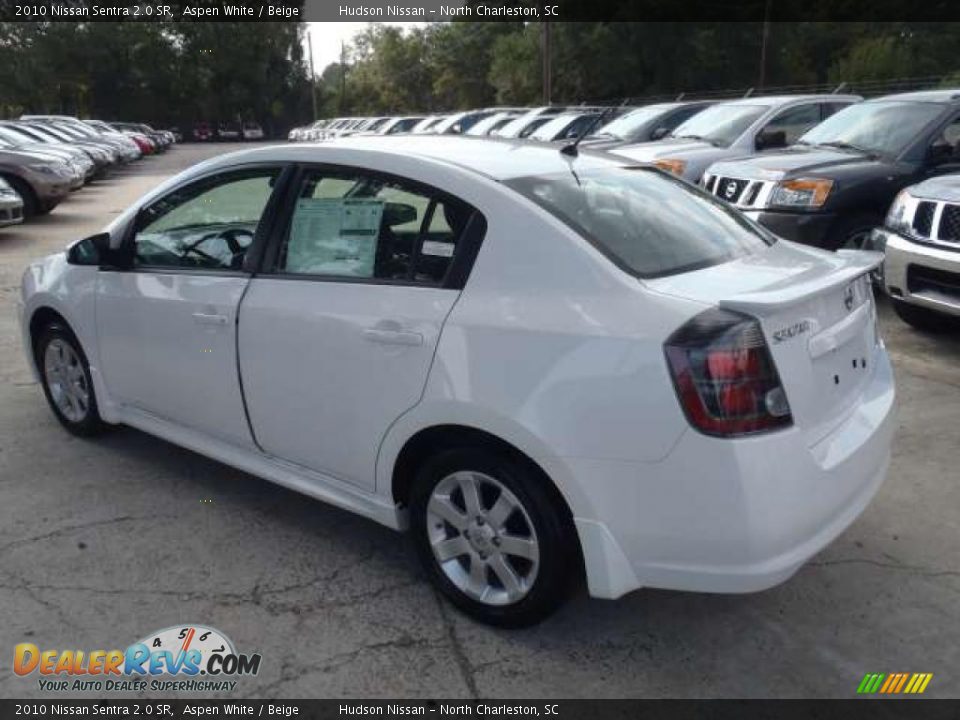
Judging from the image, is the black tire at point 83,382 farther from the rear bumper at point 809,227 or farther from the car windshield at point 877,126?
the car windshield at point 877,126

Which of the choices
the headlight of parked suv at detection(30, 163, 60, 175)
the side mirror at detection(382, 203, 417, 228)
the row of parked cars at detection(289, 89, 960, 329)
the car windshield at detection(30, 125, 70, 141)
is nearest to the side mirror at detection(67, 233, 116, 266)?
the row of parked cars at detection(289, 89, 960, 329)

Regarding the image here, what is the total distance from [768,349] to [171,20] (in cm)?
7520

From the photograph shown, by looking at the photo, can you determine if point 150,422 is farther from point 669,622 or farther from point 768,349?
point 768,349

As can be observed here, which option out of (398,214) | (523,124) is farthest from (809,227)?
(523,124)

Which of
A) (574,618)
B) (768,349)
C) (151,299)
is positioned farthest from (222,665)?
(768,349)

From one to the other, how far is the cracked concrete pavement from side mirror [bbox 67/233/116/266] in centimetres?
101

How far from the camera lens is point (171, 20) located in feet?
223

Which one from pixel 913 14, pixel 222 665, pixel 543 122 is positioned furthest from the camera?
pixel 913 14

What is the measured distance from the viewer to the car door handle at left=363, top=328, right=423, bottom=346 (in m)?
2.81

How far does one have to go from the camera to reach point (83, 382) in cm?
446

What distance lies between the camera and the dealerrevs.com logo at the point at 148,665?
268cm
